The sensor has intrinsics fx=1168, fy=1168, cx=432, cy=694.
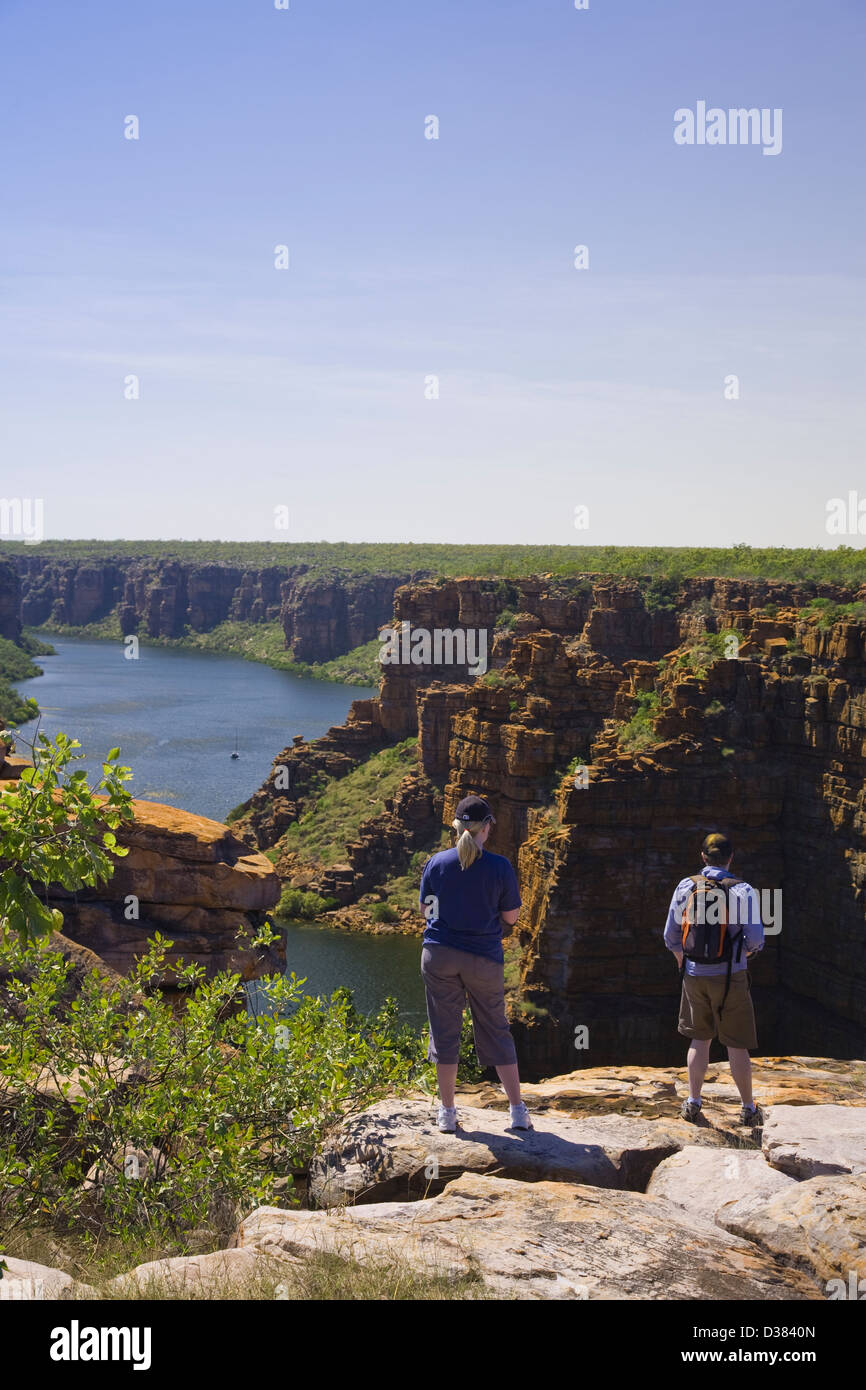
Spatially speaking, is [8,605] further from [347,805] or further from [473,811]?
[473,811]

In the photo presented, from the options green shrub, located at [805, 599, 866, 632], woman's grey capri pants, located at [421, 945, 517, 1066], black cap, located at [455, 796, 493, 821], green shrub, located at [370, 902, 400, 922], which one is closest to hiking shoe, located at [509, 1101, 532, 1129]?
woman's grey capri pants, located at [421, 945, 517, 1066]

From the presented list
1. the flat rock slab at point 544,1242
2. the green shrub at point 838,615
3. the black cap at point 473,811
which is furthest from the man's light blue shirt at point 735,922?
the green shrub at point 838,615

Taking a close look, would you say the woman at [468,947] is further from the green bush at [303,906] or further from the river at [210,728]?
the green bush at [303,906]

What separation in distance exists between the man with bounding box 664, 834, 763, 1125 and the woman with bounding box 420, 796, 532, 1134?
6.47ft

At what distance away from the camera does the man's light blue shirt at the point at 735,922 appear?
1015 centimetres

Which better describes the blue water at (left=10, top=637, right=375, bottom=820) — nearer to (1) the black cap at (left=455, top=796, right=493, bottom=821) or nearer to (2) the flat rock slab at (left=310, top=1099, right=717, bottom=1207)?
(2) the flat rock slab at (left=310, top=1099, right=717, bottom=1207)

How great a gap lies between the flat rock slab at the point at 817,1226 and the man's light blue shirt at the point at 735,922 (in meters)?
2.31

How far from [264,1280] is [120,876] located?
9.57 meters

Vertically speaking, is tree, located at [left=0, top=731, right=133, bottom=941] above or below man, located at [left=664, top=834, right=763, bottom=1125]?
above

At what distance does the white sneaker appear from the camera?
30.4 ft
